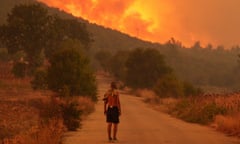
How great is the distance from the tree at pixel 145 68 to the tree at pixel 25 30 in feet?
46.0

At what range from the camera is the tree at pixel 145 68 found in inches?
3074

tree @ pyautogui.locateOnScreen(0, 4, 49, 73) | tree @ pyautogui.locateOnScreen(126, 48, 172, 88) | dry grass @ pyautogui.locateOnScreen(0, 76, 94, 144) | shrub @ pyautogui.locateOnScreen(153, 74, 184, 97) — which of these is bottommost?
dry grass @ pyautogui.locateOnScreen(0, 76, 94, 144)

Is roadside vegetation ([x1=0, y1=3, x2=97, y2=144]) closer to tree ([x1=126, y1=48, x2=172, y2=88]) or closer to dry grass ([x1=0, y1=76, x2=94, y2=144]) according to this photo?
dry grass ([x1=0, y1=76, x2=94, y2=144])

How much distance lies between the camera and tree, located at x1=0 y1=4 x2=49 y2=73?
76188mm

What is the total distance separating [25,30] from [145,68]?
1821cm

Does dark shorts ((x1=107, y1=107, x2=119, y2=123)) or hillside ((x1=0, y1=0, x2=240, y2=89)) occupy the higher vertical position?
hillside ((x1=0, y1=0, x2=240, y2=89))

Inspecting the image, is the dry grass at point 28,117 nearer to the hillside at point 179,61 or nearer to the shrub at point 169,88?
the shrub at point 169,88

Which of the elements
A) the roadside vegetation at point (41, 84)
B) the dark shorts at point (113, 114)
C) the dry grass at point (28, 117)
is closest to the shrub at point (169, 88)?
the roadside vegetation at point (41, 84)

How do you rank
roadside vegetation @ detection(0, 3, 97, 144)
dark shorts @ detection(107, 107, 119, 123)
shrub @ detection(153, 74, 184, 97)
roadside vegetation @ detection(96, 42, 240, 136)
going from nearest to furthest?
dark shorts @ detection(107, 107, 119, 123) → roadside vegetation @ detection(0, 3, 97, 144) → roadside vegetation @ detection(96, 42, 240, 136) → shrub @ detection(153, 74, 184, 97)

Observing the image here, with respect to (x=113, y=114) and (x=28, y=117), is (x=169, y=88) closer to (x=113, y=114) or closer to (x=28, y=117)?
(x=28, y=117)

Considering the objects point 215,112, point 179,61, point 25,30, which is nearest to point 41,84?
point 25,30

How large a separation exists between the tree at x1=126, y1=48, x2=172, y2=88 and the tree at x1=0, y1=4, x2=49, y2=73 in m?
14.0

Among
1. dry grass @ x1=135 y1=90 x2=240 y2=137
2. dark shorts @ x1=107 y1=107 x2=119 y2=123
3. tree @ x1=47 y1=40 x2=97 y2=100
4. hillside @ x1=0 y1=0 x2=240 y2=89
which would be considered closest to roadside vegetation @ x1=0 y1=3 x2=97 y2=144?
tree @ x1=47 y1=40 x2=97 y2=100

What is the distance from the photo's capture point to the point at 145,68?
7888cm
